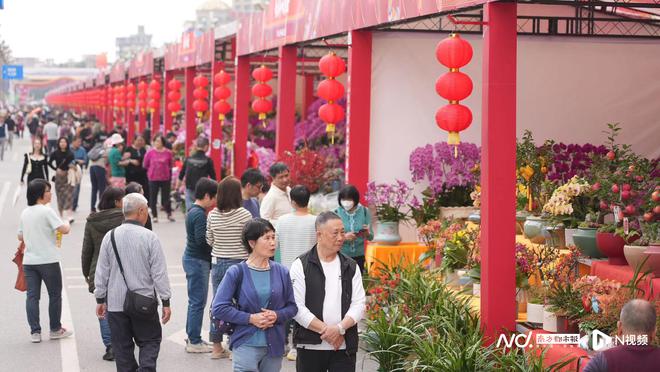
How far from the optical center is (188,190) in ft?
67.2

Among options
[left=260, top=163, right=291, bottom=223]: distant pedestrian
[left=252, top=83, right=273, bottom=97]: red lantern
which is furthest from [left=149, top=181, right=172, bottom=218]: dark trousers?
[left=260, top=163, right=291, bottom=223]: distant pedestrian

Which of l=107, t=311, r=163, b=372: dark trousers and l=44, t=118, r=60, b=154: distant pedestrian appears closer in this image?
l=107, t=311, r=163, b=372: dark trousers

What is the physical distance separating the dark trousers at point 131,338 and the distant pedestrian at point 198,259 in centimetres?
203

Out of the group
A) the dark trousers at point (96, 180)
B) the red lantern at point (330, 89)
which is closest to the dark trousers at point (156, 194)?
the dark trousers at point (96, 180)

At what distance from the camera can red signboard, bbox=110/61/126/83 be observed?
4757 centimetres

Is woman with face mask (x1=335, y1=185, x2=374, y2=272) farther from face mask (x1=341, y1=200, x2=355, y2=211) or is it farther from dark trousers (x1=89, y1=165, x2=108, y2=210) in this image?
dark trousers (x1=89, y1=165, x2=108, y2=210)

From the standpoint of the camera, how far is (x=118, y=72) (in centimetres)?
4969

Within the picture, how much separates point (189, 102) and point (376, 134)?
16.1 metres

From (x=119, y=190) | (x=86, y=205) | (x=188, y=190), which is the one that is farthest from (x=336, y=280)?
(x=86, y=205)

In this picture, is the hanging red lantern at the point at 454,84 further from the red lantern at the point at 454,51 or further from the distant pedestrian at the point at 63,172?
the distant pedestrian at the point at 63,172

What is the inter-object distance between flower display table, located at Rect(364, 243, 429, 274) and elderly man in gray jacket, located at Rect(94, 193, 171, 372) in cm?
505

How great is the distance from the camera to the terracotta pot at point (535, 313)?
31.1ft

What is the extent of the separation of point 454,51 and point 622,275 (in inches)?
105

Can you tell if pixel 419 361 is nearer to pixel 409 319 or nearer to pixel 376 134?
pixel 409 319
